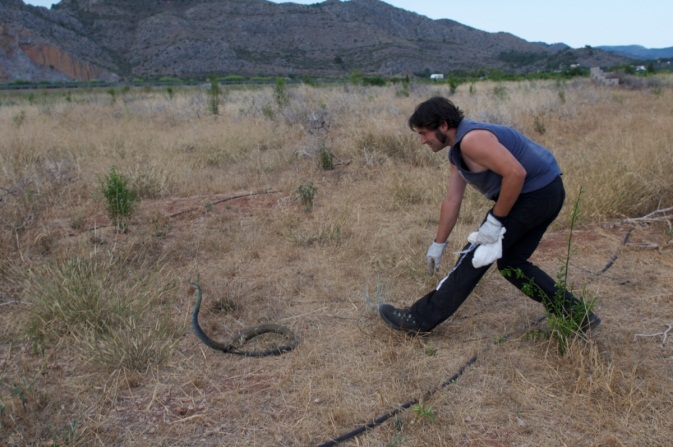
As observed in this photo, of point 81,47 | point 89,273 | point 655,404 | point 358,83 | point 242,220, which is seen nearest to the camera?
point 655,404

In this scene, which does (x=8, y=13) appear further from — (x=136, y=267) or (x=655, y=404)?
(x=655, y=404)

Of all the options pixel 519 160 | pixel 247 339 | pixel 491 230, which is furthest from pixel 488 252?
pixel 247 339

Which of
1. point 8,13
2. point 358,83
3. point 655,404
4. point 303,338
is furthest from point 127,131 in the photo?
point 8,13

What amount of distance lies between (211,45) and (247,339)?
57.2 m

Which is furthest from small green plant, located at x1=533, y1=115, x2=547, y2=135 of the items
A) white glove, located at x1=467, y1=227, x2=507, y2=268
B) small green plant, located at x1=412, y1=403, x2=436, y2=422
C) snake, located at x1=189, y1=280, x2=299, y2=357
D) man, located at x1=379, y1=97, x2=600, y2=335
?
small green plant, located at x1=412, y1=403, x2=436, y2=422

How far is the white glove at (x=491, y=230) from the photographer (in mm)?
2602

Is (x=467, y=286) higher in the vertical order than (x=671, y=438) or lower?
higher

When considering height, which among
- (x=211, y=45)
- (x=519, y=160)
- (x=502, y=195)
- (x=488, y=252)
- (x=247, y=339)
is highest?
(x=211, y=45)

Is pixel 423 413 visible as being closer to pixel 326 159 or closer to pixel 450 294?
pixel 450 294

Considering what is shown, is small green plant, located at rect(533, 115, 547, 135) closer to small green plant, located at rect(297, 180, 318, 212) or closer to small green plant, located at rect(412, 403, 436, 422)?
small green plant, located at rect(297, 180, 318, 212)

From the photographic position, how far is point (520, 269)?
9.20 feet

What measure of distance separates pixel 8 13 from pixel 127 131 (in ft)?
166

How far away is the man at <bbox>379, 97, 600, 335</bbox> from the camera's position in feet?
8.30

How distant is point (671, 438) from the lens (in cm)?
218
